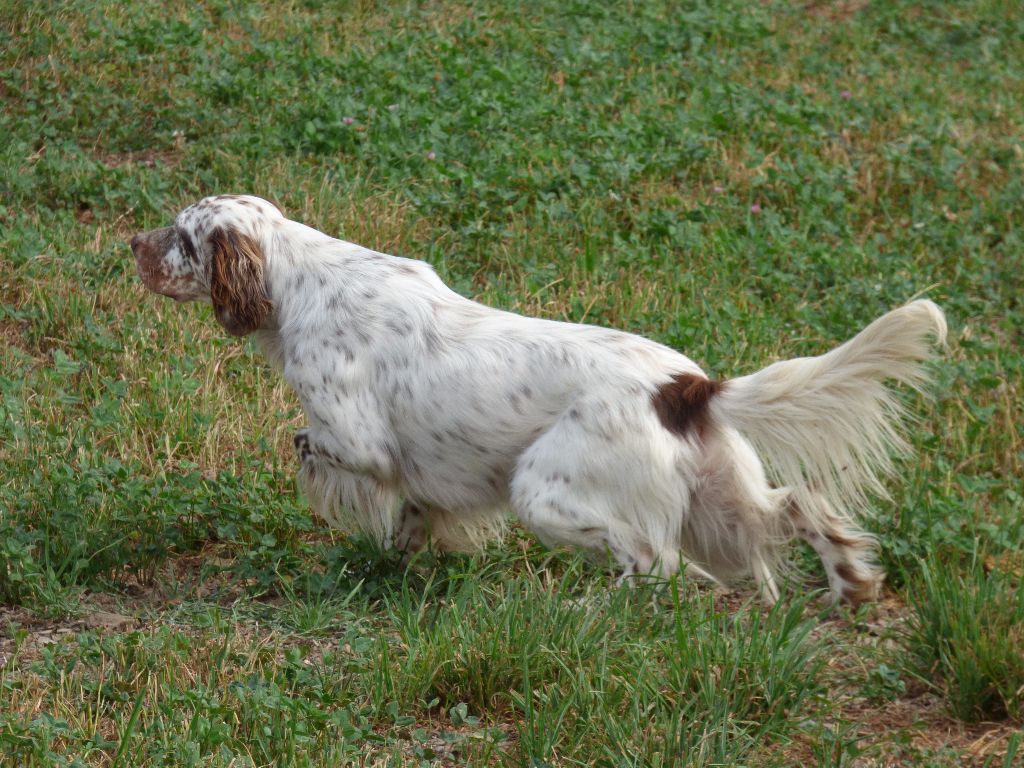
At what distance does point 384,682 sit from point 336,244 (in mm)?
1643

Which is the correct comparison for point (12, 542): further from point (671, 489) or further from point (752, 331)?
point (752, 331)

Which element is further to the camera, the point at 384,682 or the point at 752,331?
the point at 752,331

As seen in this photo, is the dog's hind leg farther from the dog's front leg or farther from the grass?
the dog's front leg

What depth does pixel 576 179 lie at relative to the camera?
7062 mm

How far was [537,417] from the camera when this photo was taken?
409 centimetres

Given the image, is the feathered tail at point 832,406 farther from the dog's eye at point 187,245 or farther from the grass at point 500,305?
the dog's eye at point 187,245

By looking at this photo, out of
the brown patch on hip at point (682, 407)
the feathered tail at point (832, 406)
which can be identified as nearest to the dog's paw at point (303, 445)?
the brown patch on hip at point (682, 407)

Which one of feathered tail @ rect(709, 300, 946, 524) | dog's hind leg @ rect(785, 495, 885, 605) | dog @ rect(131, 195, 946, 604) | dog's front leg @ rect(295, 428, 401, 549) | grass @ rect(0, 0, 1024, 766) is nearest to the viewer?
grass @ rect(0, 0, 1024, 766)

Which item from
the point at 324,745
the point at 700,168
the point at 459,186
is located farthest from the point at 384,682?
the point at 700,168

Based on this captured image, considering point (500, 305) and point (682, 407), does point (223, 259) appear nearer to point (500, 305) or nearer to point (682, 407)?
point (682, 407)

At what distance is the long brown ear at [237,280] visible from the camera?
442 centimetres

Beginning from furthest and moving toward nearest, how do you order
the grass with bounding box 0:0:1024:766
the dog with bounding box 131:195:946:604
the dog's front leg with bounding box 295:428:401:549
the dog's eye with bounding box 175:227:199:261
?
the dog's eye with bounding box 175:227:199:261
the dog's front leg with bounding box 295:428:401:549
the dog with bounding box 131:195:946:604
the grass with bounding box 0:0:1024:766

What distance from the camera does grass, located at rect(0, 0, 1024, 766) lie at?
343 centimetres

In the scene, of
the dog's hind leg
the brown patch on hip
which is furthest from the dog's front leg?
the dog's hind leg
